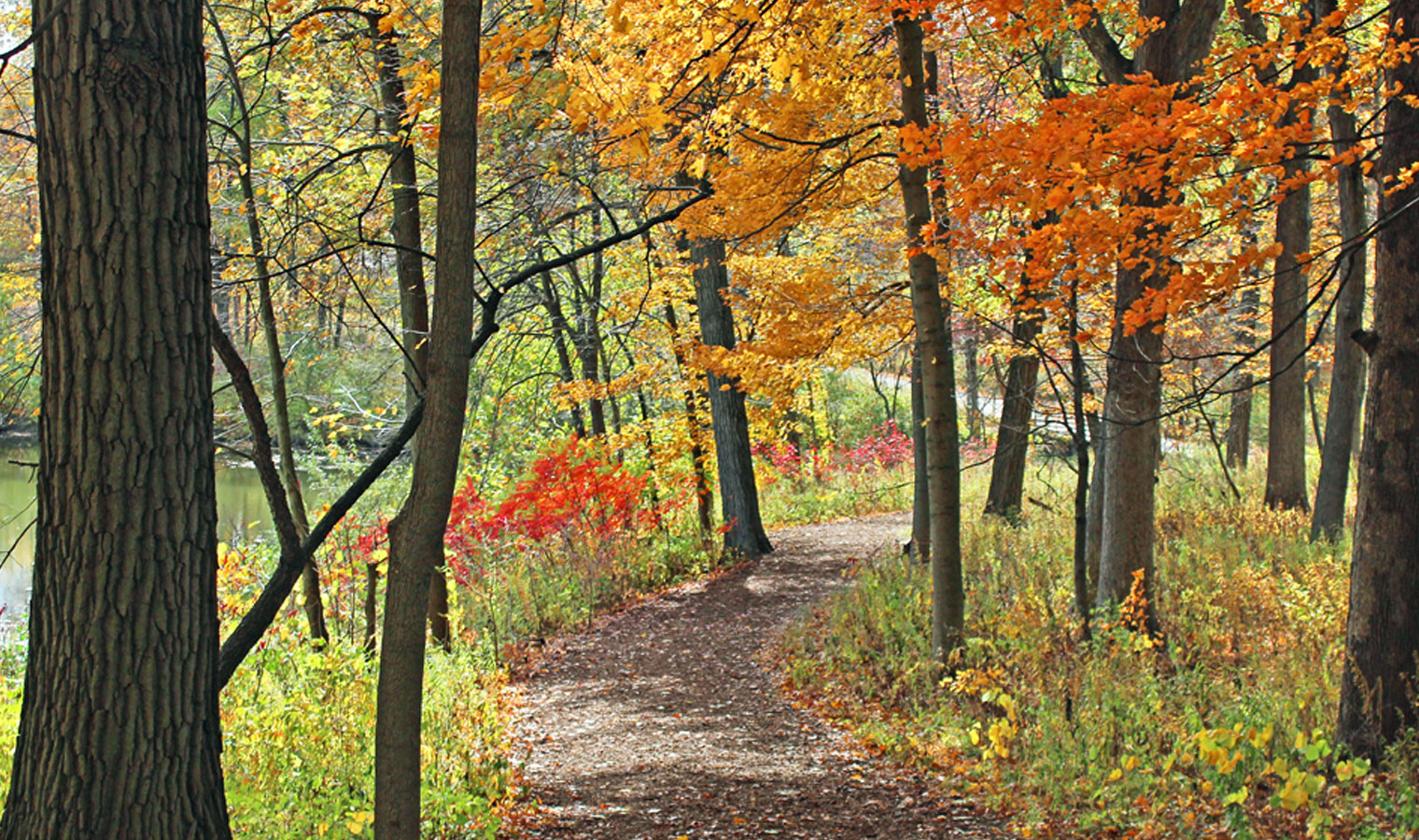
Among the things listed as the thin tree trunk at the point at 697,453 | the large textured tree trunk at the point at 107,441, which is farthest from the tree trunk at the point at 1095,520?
the large textured tree trunk at the point at 107,441

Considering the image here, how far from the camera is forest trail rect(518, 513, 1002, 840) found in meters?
4.95

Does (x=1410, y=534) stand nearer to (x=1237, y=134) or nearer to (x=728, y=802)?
(x=1237, y=134)

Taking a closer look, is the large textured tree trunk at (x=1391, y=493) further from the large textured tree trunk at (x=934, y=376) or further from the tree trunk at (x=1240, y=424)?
the tree trunk at (x=1240, y=424)

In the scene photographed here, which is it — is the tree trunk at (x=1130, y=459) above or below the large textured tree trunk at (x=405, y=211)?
below

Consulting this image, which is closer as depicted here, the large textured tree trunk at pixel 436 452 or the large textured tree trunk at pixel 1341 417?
the large textured tree trunk at pixel 436 452

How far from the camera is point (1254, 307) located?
44.8 feet

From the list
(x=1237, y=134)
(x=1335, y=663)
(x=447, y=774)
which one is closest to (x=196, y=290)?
(x=447, y=774)

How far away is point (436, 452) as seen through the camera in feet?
10.1

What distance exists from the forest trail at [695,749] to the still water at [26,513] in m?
3.30

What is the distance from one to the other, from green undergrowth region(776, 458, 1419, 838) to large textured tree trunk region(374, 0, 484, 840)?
291 centimetres

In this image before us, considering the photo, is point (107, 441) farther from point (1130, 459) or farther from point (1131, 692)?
point (1130, 459)

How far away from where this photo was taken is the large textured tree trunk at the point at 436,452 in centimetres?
309

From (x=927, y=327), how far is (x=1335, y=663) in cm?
315

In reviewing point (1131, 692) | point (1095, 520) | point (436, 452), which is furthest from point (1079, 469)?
point (436, 452)
